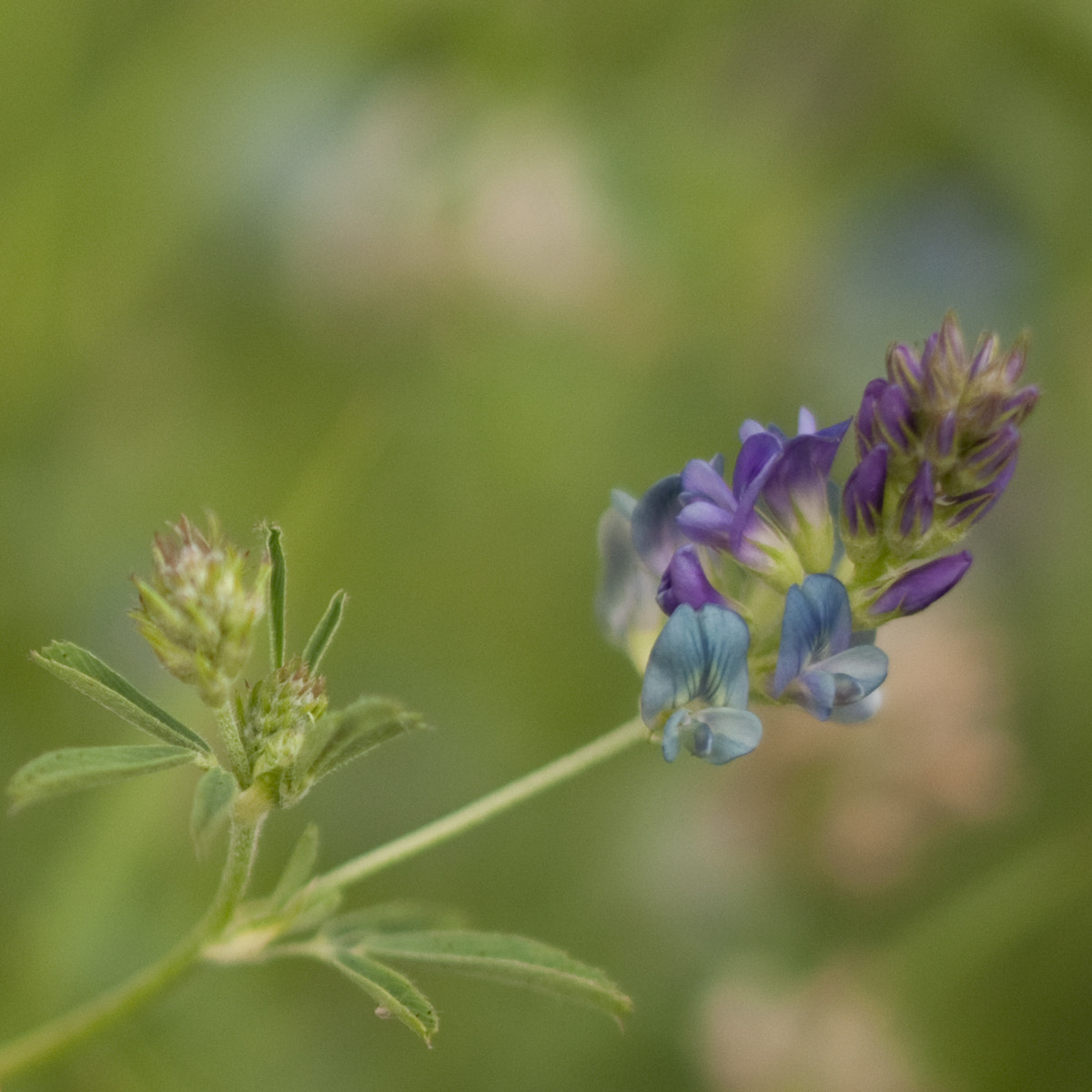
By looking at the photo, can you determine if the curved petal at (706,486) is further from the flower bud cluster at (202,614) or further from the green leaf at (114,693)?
the green leaf at (114,693)

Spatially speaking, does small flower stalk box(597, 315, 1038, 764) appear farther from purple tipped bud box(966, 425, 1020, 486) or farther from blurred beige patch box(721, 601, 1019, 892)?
blurred beige patch box(721, 601, 1019, 892)

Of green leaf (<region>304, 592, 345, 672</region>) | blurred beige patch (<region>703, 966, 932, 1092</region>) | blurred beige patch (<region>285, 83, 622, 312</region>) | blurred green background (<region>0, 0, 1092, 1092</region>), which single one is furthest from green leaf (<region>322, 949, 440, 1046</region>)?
blurred beige patch (<region>285, 83, 622, 312</region>)

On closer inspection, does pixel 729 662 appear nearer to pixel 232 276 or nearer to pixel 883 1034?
pixel 883 1034

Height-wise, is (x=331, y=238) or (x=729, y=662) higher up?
(x=331, y=238)

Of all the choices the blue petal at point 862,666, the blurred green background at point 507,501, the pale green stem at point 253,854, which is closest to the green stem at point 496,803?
the pale green stem at point 253,854

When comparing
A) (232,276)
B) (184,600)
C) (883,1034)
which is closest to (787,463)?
(184,600)
